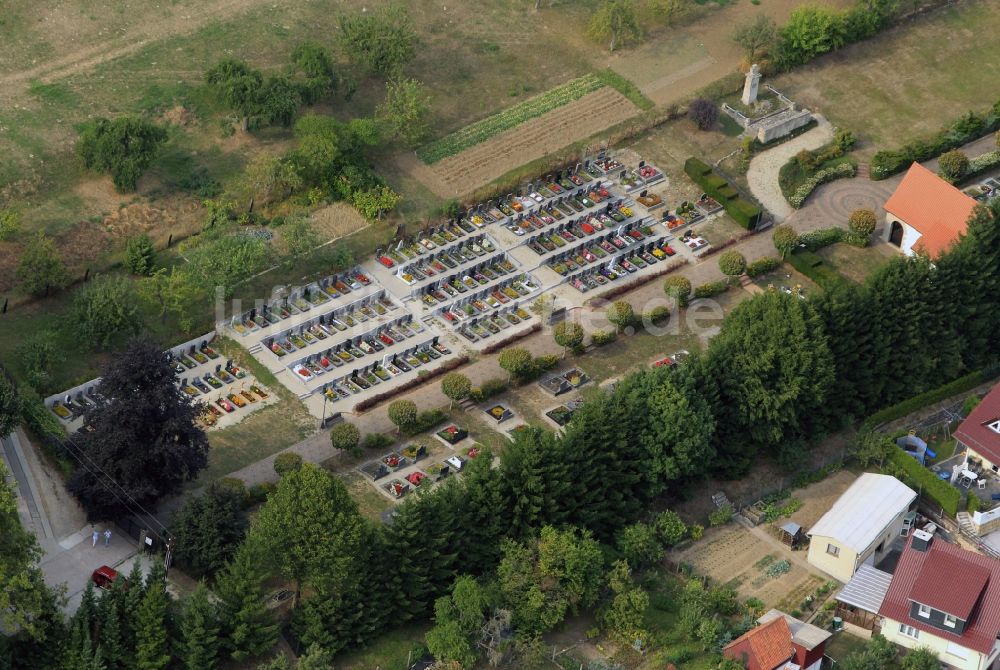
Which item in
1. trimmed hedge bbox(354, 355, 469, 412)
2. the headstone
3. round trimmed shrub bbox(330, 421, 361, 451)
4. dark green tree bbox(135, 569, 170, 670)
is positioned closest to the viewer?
dark green tree bbox(135, 569, 170, 670)

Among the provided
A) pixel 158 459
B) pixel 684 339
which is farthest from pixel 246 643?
pixel 684 339

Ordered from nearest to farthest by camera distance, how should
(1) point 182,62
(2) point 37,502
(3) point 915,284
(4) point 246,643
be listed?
(4) point 246,643
(2) point 37,502
(3) point 915,284
(1) point 182,62

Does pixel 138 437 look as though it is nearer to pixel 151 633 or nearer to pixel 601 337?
pixel 151 633

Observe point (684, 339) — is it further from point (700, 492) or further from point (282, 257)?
point (282, 257)

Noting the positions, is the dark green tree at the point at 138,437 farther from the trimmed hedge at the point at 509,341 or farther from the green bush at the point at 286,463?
the trimmed hedge at the point at 509,341

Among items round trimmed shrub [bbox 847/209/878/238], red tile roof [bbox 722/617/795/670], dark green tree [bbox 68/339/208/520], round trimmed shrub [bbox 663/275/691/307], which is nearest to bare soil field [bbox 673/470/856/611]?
red tile roof [bbox 722/617/795/670]

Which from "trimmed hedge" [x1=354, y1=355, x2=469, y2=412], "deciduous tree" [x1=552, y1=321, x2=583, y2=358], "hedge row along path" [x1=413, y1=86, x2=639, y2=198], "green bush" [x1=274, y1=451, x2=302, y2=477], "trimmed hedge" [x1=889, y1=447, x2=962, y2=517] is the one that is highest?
"hedge row along path" [x1=413, y1=86, x2=639, y2=198]

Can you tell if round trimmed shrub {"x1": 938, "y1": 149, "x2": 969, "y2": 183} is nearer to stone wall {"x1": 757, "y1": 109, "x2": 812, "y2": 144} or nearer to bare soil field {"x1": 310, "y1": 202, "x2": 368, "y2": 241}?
stone wall {"x1": 757, "y1": 109, "x2": 812, "y2": 144}

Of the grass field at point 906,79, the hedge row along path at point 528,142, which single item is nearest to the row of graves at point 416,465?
the hedge row along path at point 528,142
